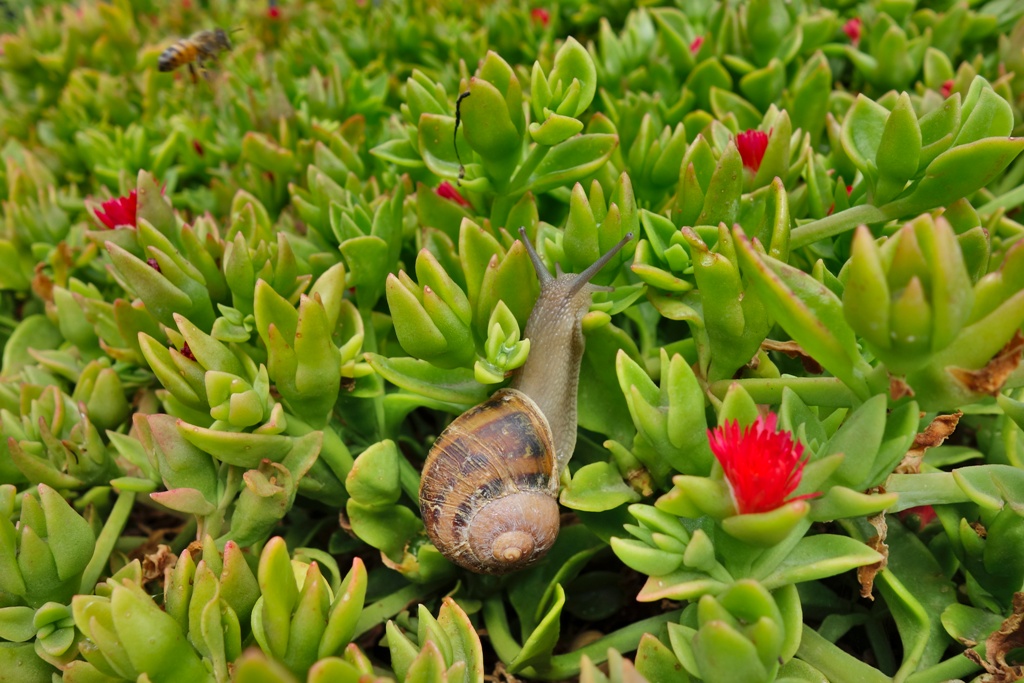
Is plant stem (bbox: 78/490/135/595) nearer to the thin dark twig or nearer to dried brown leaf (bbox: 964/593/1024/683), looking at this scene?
the thin dark twig

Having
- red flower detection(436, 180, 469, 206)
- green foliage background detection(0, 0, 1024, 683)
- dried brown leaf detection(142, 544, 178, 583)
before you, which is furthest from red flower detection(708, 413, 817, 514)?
dried brown leaf detection(142, 544, 178, 583)

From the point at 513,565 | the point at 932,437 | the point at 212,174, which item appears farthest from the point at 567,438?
the point at 212,174

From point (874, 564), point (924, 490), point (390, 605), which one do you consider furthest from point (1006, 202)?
point (390, 605)

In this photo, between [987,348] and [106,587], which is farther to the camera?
[106,587]

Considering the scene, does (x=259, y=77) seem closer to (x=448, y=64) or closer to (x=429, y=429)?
(x=448, y=64)

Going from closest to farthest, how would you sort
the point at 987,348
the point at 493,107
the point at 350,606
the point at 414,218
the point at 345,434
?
the point at 987,348 → the point at 350,606 → the point at 493,107 → the point at 345,434 → the point at 414,218
